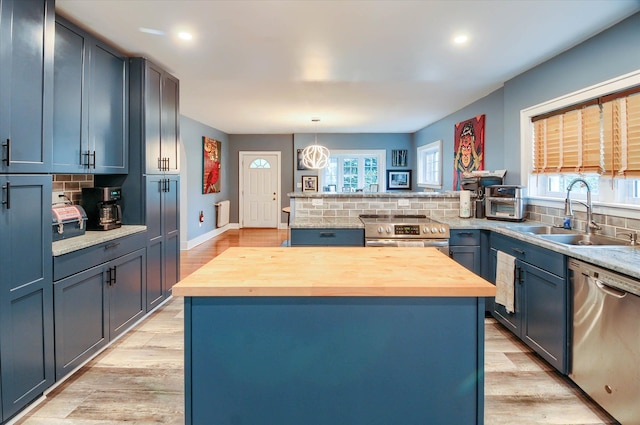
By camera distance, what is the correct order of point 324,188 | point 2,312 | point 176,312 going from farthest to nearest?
point 324,188, point 176,312, point 2,312

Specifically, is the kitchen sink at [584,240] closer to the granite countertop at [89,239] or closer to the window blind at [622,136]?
the window blind at [622,136]

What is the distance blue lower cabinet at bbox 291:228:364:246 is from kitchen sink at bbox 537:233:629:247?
1.49 meters

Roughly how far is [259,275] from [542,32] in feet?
9.11

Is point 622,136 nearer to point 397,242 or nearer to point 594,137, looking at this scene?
point 594,137

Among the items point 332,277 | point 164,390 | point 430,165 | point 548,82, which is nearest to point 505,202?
point 548,82

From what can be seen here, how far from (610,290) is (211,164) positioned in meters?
7.24

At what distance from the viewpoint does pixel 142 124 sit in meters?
3.31

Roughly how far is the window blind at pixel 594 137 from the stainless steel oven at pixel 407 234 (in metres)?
1.12

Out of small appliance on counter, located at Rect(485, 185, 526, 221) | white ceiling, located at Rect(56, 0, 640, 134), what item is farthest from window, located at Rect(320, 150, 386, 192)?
small appliance on counter, located at Rect(485, 185, 526, 221)

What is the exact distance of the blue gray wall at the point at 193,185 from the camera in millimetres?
6645

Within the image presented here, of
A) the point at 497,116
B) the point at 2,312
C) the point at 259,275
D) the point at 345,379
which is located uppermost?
the point at 497,116

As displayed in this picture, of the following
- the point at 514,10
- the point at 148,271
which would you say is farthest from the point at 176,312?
the point at 514,10

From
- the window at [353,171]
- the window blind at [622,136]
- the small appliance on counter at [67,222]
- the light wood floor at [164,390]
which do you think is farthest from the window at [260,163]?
the window blind at [622,136]

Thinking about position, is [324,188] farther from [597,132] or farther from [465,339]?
[465,339]
